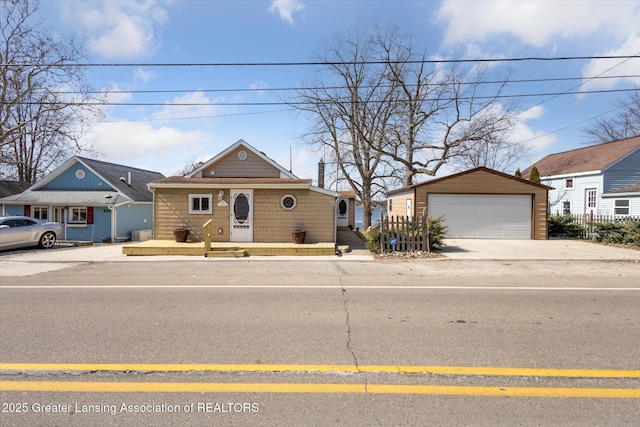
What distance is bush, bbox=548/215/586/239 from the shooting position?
18578mm

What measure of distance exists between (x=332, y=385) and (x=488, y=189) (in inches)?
691

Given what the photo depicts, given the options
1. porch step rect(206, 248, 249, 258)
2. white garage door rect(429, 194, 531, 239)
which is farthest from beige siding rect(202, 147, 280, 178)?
white garage door rect(429, 194, 531, 239)

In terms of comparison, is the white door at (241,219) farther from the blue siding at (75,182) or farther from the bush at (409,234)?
the blue siding at (75,182)

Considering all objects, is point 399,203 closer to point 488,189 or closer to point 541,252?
point 488,189

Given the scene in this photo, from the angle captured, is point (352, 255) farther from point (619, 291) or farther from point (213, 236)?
point (619, 291)

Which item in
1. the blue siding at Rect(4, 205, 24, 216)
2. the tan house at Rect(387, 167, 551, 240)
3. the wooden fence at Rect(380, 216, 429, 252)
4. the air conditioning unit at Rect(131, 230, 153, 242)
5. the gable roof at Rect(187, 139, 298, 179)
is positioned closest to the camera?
the wooden fence at Rect(380, 216, 429, 252)

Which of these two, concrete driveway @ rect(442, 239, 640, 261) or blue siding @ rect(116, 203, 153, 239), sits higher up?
blue siding @ rect(116, 203, 153, 239)

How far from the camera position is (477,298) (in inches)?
251

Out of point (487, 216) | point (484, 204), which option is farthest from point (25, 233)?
point (487, 216)

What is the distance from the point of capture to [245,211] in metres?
15.1

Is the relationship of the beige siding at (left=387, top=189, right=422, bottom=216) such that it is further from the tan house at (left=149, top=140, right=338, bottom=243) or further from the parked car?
the parked car

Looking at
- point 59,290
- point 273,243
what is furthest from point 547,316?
point 273,243

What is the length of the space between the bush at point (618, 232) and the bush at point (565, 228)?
4.92 feet

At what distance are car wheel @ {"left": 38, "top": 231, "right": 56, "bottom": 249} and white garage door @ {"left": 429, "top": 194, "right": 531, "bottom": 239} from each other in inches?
735
